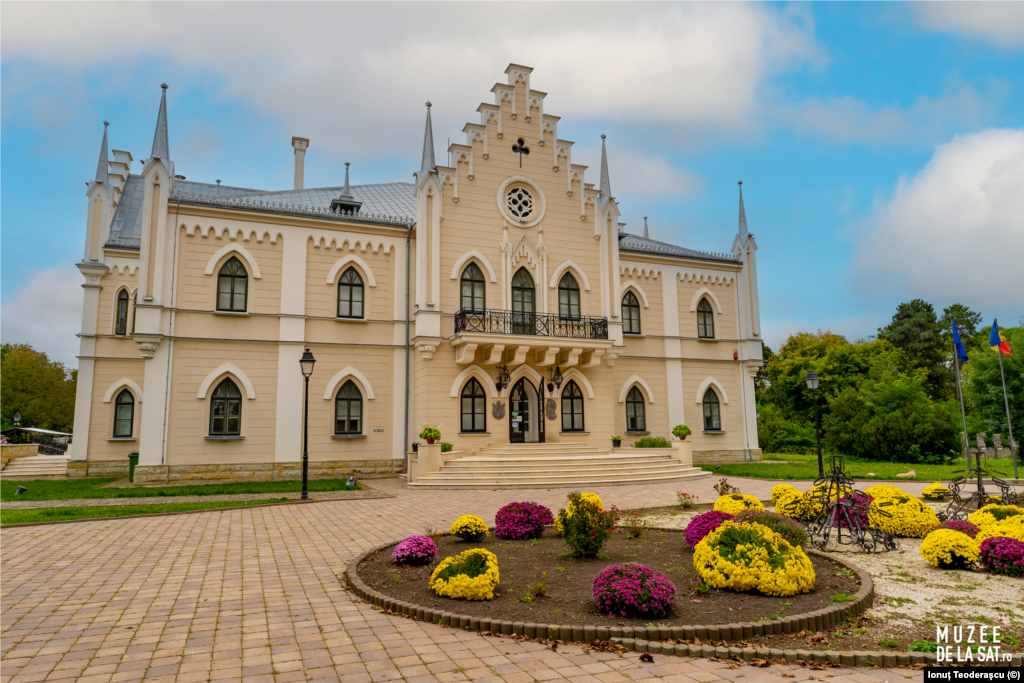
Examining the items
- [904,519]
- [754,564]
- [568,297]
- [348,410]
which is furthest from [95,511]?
[568,297]

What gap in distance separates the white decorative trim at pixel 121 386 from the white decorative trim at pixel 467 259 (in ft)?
44.3

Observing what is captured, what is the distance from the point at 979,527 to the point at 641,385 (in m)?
18.1

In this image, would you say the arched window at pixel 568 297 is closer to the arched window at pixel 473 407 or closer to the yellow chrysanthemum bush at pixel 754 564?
the arched window at pixel 473 407

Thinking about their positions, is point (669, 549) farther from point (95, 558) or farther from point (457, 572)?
point (95, 558)

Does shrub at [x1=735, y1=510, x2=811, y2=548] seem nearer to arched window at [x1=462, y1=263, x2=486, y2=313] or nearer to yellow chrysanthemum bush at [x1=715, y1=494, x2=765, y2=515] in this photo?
yellow chrysanthemum bush at [x1=715, y1=494, x2=765, y2=515]

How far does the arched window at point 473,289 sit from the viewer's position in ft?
76.0

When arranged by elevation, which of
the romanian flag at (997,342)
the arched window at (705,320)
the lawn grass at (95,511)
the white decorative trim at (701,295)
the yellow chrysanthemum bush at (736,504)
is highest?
the white decorative trim at (701,295)

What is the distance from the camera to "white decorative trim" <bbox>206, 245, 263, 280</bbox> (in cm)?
2111

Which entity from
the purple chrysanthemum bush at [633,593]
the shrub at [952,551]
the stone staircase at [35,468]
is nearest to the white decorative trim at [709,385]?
the shrub at [952,551]

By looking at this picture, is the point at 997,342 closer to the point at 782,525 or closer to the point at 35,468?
the point at 782,525

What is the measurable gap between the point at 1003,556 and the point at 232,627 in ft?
28.7

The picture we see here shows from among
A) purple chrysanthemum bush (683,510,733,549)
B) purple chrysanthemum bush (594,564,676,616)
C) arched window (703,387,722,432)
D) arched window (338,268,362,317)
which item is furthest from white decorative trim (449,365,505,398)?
purple chrysanthemum bush (594,564,676,616)

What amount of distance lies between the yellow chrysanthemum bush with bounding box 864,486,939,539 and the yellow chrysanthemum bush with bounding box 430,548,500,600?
21.4ft

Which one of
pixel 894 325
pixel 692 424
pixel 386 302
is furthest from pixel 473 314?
pixel 894 325
